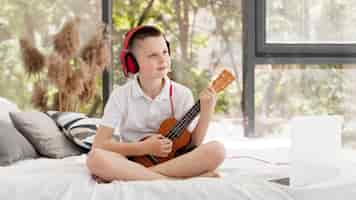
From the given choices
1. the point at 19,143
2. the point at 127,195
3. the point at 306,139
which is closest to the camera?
the point at 127,195

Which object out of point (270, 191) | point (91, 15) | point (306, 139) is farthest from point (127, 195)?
point (91, 15)

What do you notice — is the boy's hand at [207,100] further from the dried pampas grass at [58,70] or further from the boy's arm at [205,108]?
the dried pampas grass at [58,70]

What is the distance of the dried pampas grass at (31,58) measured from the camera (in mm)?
3523

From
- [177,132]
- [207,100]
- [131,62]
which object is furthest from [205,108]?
[131,62]

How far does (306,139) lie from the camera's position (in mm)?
1838

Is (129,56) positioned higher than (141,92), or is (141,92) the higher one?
(129,56)

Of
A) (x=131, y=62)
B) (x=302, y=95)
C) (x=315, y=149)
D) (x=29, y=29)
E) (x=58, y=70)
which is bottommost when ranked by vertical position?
(x=302, y=95)

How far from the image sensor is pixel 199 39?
3721 millimetres

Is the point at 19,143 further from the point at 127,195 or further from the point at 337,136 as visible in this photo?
the point at 337,136

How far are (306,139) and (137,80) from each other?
2.46ft

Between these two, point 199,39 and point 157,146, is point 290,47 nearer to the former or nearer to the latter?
point 199,39

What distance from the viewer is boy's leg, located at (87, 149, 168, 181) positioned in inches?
74.1

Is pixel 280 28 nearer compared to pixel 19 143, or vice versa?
pixel 19 143

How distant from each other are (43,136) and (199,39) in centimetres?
149
